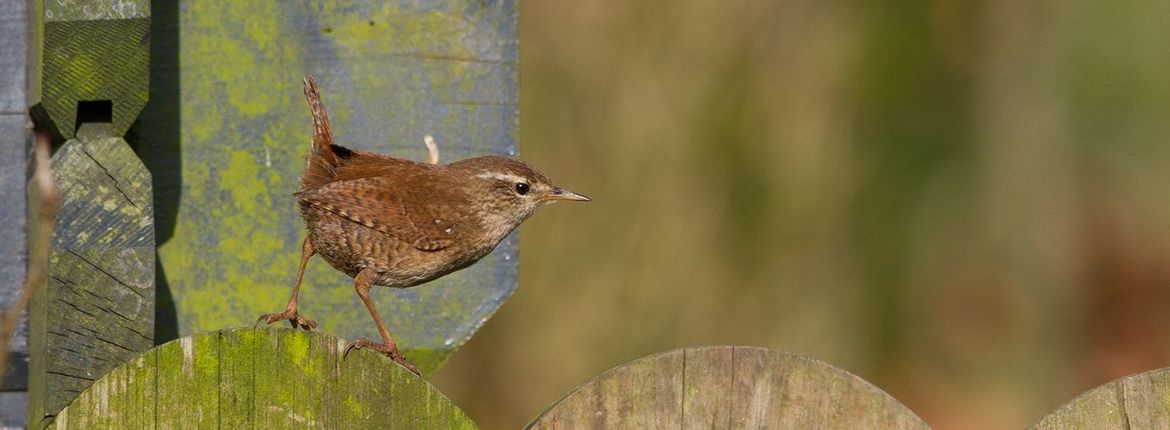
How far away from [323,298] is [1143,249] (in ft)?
6.32

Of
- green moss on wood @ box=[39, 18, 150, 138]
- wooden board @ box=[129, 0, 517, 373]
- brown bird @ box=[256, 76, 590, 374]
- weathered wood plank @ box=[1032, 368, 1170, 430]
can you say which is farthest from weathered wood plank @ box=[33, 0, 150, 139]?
weathered wood plank @ box=[1032, 368, 1170, 430]

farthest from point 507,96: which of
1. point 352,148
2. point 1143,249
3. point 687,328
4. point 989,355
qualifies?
point 1143,249

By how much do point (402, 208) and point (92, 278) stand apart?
1.00 m

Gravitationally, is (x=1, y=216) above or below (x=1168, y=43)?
below

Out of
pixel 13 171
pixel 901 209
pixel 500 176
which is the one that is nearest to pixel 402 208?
pixel 500 176

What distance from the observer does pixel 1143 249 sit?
357 centimetres

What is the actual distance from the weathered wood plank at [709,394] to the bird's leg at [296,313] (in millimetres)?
838

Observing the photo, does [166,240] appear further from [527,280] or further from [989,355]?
[989,355]

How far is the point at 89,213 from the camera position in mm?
2564

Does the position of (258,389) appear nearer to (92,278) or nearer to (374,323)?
(92,278)

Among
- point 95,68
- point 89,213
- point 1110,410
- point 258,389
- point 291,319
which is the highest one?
point 95,68

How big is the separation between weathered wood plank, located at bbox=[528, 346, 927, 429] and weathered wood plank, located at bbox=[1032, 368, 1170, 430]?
0.20m

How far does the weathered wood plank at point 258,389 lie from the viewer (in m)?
2.17

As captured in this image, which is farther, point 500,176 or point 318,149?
point 500,176
